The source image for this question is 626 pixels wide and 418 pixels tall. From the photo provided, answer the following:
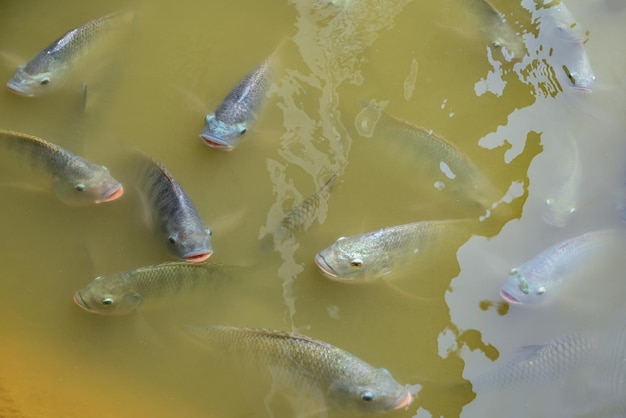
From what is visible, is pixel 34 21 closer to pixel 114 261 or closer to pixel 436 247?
pixel 114 261

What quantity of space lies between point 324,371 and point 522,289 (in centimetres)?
86

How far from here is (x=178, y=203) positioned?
246 centimetres

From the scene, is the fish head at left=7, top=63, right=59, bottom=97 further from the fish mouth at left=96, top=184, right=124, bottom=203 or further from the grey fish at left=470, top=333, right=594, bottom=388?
the grey fish at left=470, top=333, right=594, bottom=388

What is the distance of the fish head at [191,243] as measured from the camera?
2418 mm

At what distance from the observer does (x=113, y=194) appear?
262cm

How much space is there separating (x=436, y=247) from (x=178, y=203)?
1.08 metres

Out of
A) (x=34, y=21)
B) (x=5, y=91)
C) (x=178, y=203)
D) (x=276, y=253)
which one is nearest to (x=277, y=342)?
(x=276, y=253)

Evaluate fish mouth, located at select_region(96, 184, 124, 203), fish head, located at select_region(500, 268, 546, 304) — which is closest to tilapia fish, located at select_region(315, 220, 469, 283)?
fish head, located at select_region(500, 268, 546, 304)

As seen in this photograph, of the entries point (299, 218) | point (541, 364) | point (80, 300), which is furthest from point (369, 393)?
point (80, 300)

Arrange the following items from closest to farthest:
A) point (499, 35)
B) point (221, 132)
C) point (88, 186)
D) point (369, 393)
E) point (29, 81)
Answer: point (369, 393) < point (88, 186) < point (221, 132) < point (29, 81) < point (499, 35)

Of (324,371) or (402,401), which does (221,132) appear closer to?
(324,371)

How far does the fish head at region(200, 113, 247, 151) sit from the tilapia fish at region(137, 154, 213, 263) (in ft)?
0.86

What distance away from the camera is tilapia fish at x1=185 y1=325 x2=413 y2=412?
2205mm

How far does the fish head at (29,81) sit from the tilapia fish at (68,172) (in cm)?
29
